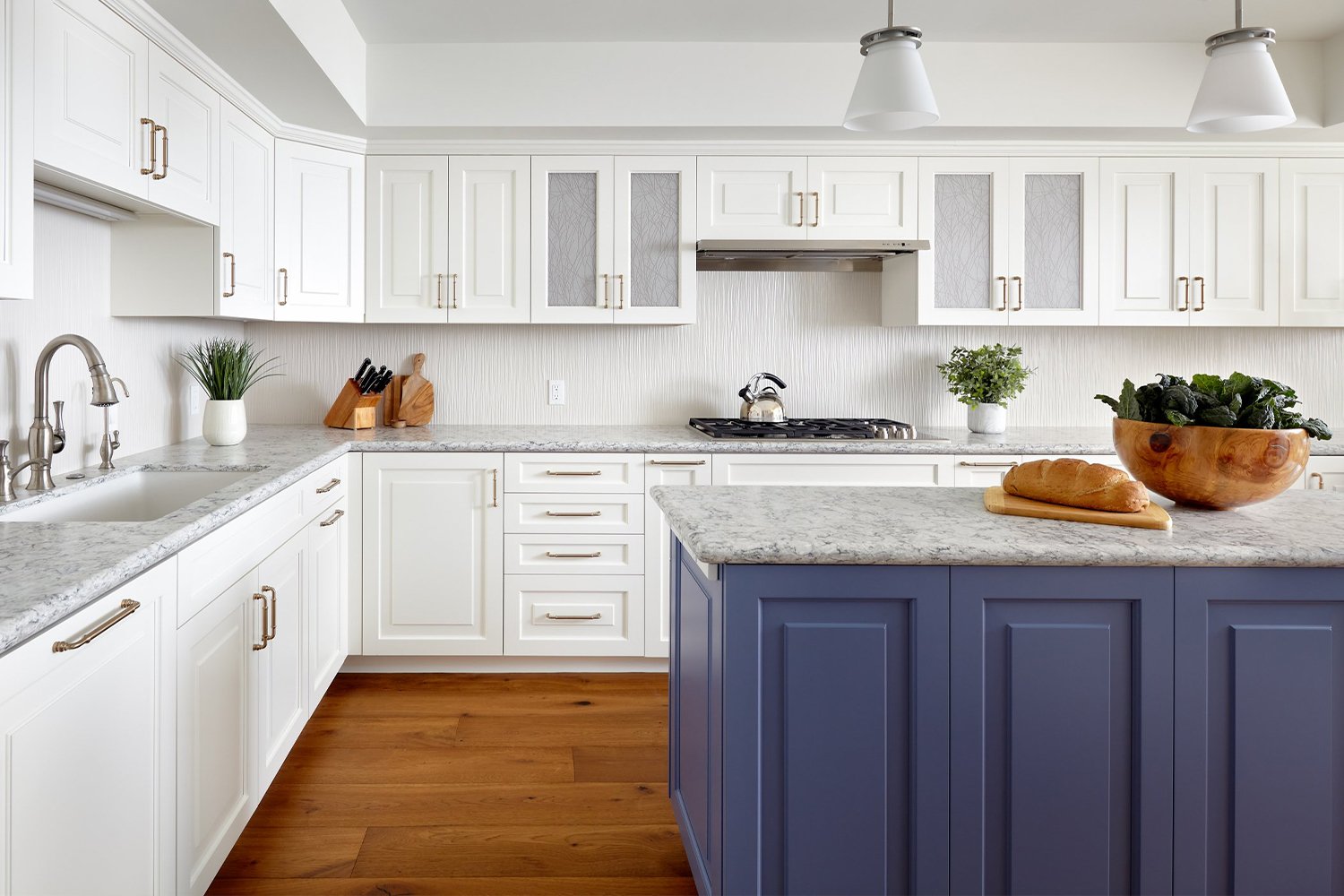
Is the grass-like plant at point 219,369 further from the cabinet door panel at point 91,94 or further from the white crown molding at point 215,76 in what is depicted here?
the cabinet door panel at point 91,94

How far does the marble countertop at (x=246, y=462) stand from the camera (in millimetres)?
1269

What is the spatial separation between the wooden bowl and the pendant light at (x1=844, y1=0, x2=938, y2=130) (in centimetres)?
76

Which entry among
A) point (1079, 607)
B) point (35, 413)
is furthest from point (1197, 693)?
point (35, 413)

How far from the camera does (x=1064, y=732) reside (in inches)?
57.6

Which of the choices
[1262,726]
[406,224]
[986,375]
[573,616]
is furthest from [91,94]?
[986,375]

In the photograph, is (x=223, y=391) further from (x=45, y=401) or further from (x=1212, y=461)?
(x=1212, y=461)

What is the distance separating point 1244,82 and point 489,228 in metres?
2.56

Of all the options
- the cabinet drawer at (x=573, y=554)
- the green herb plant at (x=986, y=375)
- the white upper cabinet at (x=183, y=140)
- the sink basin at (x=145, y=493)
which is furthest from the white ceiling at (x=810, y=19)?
the cabinet drawer at (x=573, y=554)

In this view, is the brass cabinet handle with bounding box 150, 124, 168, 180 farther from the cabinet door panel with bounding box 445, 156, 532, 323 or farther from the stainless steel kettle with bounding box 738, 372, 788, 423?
the stainless steel kettle with bounding box 738, 372, 788, 423

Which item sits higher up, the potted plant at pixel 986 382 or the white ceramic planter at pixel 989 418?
the potted plant at pixel 986 382

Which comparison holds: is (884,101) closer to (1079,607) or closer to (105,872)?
(1079,607)

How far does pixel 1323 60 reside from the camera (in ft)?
11.2

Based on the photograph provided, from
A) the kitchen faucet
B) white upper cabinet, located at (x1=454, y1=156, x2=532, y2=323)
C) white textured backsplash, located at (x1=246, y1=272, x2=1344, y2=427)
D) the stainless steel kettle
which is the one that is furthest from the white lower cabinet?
the stainless steel kettle

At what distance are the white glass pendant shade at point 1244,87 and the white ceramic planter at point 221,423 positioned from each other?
2.98 m
